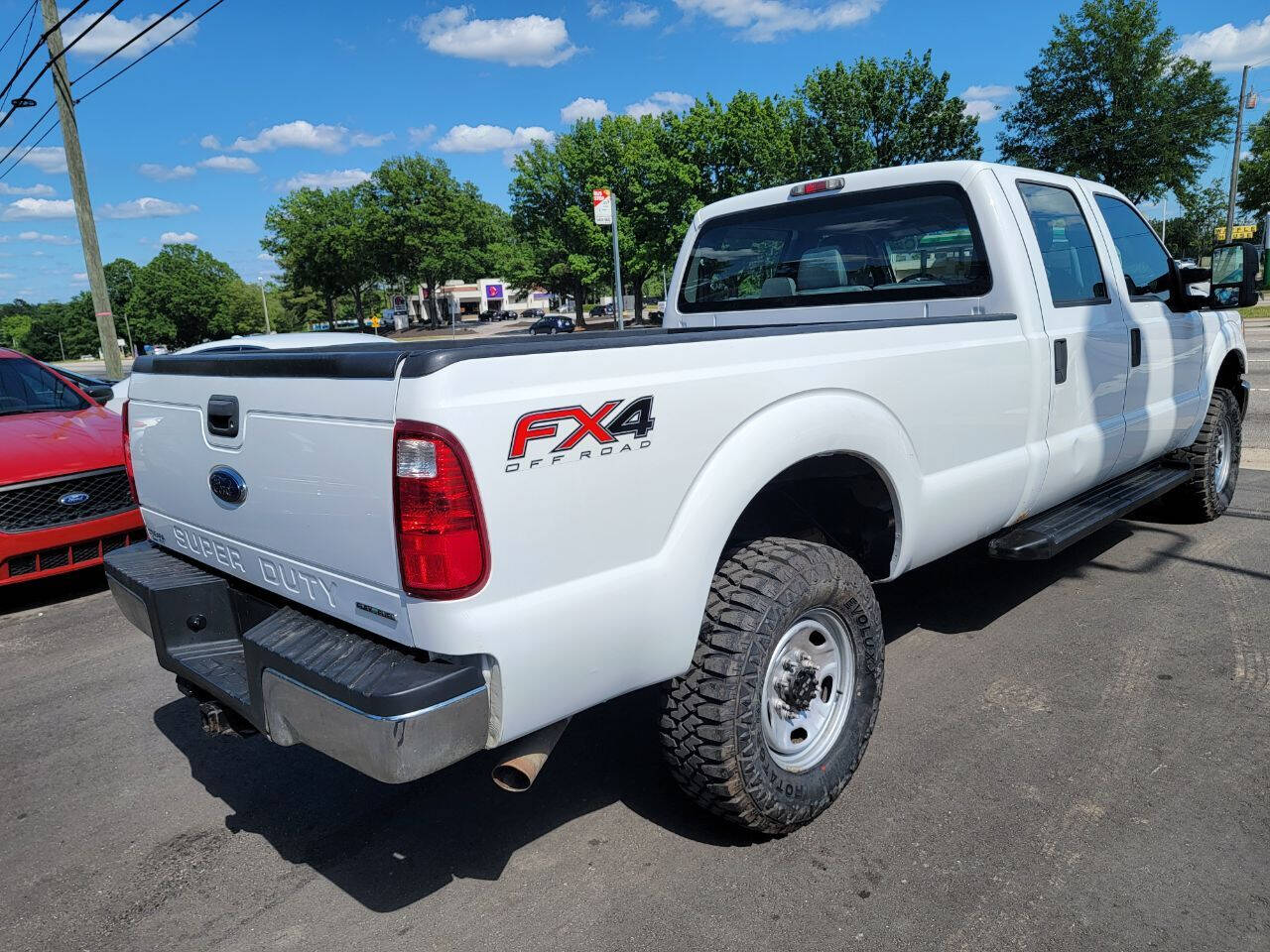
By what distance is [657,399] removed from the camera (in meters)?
2.21

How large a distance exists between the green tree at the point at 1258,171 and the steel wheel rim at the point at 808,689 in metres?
51.3

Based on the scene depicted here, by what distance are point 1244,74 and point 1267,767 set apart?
3385 centimetres

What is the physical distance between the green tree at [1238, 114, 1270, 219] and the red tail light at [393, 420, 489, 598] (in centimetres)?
5245

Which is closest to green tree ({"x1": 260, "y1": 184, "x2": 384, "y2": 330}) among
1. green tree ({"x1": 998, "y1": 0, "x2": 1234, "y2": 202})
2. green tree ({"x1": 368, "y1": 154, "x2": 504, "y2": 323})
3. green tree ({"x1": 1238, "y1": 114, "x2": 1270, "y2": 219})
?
green tree ({"x1": 368, "y1": 154, "x2": 504, "y2": 323})

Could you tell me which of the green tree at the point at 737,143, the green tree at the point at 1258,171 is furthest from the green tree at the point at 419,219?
the green tree at the point at 1258,171

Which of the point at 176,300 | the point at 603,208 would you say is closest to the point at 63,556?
the point at 603,208

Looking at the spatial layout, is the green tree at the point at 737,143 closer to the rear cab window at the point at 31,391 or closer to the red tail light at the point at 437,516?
the rear cab window at the point at 31,391

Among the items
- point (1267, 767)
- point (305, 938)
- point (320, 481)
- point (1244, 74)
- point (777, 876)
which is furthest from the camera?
point (1244, 74)

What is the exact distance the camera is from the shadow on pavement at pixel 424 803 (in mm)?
2713

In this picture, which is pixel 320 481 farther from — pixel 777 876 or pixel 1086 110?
pixel 1086 110

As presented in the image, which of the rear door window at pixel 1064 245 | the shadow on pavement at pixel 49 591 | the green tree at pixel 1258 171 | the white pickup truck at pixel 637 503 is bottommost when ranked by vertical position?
the shadow on pavement at pixel 49 591

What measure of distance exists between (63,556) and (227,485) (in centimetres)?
355

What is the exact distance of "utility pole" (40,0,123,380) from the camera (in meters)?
14.2

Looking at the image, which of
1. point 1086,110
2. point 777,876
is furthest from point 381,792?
point 1086,110
